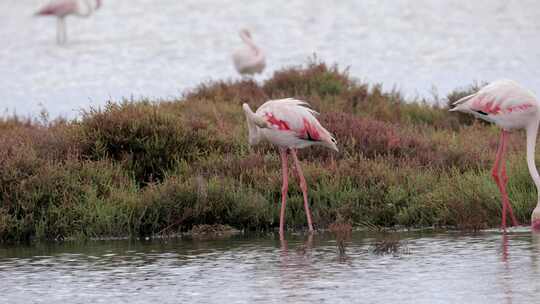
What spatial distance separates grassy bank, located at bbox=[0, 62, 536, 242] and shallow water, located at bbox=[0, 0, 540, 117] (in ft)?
35.1

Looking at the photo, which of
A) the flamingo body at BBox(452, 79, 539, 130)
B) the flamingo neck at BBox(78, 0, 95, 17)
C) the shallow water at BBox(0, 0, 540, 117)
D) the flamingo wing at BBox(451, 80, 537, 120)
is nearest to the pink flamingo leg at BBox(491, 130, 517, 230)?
the flamingo body at BBox(452, 79, 539, 130)

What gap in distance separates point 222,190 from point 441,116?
21.3 ft

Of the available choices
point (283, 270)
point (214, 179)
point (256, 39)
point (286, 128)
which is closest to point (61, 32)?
point (256, 39)

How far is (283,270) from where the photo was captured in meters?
9.65

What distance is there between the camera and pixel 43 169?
12414mm

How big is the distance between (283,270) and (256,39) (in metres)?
26.7

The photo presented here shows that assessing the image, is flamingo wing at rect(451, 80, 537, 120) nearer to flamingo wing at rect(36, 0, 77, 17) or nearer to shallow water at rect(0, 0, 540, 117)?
shallow water at rect(0, 0, 540, 117)

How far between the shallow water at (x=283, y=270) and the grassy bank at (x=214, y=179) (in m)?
0.47

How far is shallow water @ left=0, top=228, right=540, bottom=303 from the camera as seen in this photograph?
859cm

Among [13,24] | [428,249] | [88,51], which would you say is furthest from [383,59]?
[428,249]

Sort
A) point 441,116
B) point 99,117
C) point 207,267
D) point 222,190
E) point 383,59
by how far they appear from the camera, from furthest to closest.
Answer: point 383,59, point 441,116, point 99,117, point 222,190, point 207,267

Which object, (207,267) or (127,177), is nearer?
(207,267)

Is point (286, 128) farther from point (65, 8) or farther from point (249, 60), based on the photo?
point (65, 8)

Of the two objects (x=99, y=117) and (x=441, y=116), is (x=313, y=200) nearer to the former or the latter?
(x=99, y=117)
